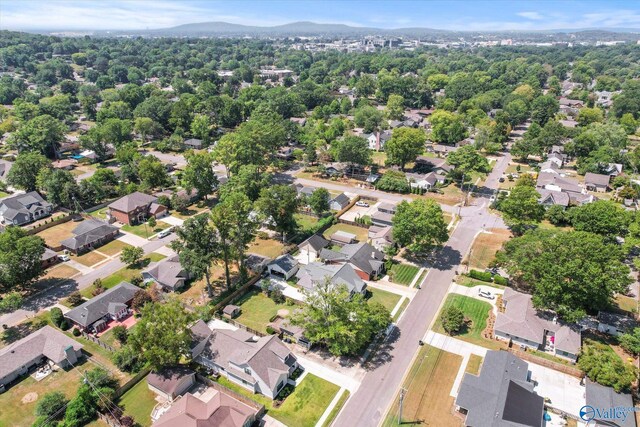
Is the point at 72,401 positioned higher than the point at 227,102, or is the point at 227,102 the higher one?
the point at 227,102

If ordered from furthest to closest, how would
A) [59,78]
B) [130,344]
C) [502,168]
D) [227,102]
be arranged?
1. [59,78]
2. [227,102]
3. [502,168]
4. [130,344]

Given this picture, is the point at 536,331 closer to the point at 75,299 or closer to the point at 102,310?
the point at 102,310

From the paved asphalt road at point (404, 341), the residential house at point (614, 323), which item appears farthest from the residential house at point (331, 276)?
the residential house at point (614, 323)

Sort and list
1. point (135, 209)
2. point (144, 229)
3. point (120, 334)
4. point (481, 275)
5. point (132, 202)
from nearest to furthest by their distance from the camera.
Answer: point (120, 334) → point (481, 275) → point (144, 229) → point (135, 209) → point (132, 202)

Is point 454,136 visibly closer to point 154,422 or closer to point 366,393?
point 366,393

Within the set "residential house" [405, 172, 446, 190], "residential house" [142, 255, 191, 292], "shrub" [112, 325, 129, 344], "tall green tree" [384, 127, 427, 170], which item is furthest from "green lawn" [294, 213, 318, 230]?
"shrub" [112, 325, 129, 344]

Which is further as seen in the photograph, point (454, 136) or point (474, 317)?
point (454, 136)

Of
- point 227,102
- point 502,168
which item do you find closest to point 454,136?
point 502,168

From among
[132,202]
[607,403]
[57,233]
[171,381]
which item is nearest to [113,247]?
[132,202]
